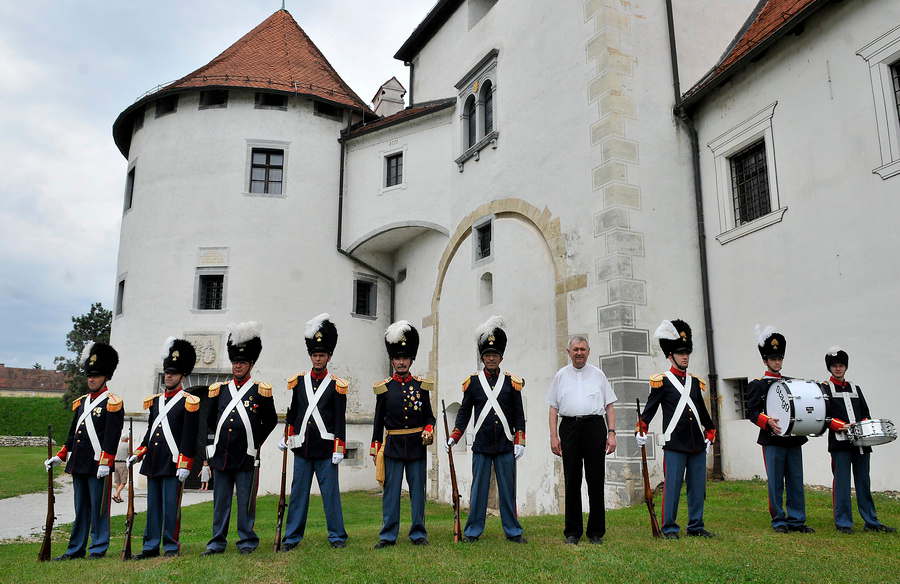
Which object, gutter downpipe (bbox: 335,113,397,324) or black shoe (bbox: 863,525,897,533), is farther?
gutter downpipe (bbox: 335,113,397,324)

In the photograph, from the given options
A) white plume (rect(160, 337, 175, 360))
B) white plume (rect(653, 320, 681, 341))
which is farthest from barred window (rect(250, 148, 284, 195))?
white plume (rect(653, 320, 681, 341))

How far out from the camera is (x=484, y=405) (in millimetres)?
6973

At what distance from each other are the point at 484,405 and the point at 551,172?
7628mm

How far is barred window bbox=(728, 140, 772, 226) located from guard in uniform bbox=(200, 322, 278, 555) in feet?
27.5

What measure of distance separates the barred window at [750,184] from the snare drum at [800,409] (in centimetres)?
531

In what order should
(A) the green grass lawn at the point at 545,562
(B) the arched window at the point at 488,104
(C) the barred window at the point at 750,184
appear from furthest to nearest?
(B) the arched window at the point at 488,104 < (C) the barred window at the point at 750,184 < (A) the green grass lawn at the point at 545,562

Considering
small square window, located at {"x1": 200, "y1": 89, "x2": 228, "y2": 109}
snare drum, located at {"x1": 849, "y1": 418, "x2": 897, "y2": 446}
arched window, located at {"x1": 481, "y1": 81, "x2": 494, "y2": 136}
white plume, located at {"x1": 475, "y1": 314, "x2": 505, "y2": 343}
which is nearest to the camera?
snare drum, located at {"x1": 849, "y1": 418, "x2": 897, "y2": 446}

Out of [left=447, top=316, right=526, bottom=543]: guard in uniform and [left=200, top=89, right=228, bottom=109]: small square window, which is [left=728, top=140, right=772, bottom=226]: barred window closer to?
[left=447, top=316, right=526, bottom=543]: guard in uniform

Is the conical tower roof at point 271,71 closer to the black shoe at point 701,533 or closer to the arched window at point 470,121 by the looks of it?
the arched window at point 470,121

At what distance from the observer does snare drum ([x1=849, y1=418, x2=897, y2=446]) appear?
661 centimetres

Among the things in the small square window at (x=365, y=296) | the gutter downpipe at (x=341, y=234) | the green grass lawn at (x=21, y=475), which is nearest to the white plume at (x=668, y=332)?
the green grass lawn at (x=21, y=475)

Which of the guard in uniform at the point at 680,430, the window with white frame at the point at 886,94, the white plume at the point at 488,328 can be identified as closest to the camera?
the guard in uniform at the point at 680,430

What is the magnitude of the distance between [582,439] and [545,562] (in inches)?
52.8

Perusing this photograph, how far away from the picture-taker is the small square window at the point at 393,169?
18984 millimetres
